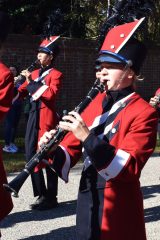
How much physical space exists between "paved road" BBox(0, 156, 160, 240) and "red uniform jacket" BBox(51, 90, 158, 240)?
231cm

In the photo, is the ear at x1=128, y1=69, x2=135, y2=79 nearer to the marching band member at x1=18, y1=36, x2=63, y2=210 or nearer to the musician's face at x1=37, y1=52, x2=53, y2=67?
the marching band member at x1=18, y1=36, x2=63, y2=210

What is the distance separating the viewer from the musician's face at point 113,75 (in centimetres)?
305

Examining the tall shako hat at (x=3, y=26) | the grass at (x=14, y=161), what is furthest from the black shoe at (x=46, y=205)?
the tall shako hat at (x=3, y=26)

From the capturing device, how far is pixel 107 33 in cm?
338

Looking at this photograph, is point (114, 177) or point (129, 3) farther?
point (129, 3)

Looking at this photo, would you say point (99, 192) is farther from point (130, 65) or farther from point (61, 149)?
point (130, 65)

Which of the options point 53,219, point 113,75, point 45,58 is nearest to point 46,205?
point 53,219

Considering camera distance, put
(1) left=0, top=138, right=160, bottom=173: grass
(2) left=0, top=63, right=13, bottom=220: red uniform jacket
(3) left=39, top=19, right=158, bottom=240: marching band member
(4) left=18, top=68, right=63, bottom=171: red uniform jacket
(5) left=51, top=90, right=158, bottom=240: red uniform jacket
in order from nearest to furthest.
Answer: (5) left=51, top=90, right=158, bottom=240: red uniform jacket
(3) left=39, top=19, right=158, bottom=240: marching band member
(2) left=0, top=63, right=13, bottom=220: red uniform jacket
(4) left=18, top=68, right=63, bottom=171: red uniform jacket
(1) left=0, top=138, right=160, bottom=173: grass

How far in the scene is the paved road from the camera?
17.6 feet

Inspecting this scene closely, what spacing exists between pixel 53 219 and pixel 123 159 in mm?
3288

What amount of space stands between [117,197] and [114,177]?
241 mm

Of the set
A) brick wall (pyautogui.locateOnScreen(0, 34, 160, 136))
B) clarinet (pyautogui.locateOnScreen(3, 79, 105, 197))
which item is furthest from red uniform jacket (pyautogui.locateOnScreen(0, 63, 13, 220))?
brick wall (pyautogui.locateOnScreen(0, 34, 160, 136))

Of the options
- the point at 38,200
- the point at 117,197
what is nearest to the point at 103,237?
the point at 117,197

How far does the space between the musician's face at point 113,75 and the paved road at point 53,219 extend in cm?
263
